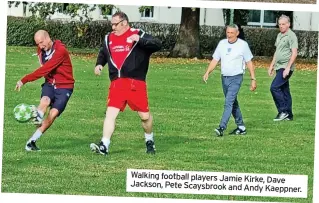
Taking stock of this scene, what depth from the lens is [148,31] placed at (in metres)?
23.4

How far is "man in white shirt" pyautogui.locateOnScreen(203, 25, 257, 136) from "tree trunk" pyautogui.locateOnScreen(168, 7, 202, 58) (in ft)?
35.3

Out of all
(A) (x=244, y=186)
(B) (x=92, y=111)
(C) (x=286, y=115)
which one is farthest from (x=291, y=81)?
(A) (x=244, y=186)

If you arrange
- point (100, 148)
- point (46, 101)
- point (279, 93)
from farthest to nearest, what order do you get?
point (279, 93) < point (46, 101) < point (100, 148)

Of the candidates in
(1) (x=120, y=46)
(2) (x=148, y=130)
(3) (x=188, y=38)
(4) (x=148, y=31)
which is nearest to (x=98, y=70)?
(1) (x=120, y=46)

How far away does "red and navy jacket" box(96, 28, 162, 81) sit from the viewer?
931 cm

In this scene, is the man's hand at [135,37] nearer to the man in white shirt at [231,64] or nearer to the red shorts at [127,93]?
the red shorts at [127,93]

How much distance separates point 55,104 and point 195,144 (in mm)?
1394

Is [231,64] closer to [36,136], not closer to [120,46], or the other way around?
[120,46]

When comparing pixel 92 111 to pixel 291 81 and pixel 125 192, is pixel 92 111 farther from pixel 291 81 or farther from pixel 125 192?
pixel 291 81

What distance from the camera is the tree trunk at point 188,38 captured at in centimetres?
2219

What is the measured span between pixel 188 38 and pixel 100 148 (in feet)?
44.1

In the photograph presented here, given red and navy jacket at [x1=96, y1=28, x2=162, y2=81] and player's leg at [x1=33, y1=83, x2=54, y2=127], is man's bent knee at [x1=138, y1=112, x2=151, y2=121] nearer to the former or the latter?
red and navy jacket at [x1=96, y1=28, x2=162, y2=81]

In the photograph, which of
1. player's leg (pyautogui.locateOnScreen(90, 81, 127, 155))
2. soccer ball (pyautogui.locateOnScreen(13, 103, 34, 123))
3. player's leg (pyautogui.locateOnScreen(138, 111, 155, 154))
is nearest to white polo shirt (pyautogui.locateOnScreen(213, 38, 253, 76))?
player's leg (pyautogui.locateOnScreen(138, 111, 155, 154))

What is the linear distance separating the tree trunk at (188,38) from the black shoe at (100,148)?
40.8 ft
